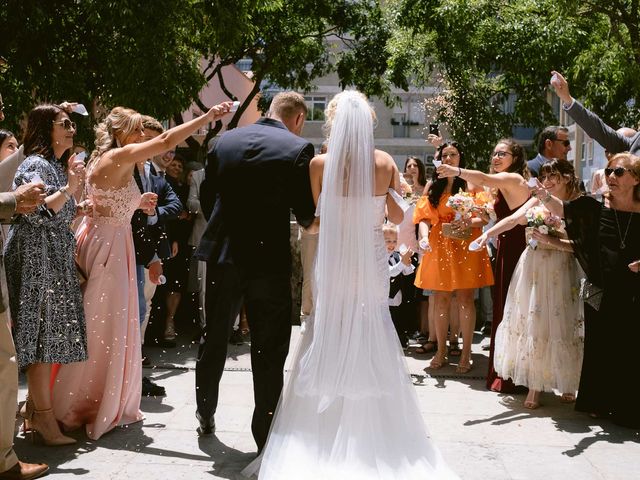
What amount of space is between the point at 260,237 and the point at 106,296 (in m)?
1.31

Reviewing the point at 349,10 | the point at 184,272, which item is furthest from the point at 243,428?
the point at 349,10

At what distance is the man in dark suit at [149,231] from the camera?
20.3ft

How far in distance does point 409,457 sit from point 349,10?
64.1ft

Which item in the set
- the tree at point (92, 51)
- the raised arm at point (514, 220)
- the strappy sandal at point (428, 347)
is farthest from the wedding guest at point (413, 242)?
the tree at point (92, 51)

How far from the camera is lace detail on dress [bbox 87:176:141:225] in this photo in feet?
17.3

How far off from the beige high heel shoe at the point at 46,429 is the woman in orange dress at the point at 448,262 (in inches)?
155

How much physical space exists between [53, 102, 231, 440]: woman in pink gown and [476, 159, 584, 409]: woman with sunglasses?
311 cm

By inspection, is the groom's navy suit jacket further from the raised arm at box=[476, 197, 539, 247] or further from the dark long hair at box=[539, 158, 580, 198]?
the dark long hair at box=[539, 158, 580, 198]

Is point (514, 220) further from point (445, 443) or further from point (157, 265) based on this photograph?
point (157, 265)

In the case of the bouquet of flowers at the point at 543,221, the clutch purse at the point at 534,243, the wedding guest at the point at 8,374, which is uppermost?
the bouquet of flowers at the point at 543,221

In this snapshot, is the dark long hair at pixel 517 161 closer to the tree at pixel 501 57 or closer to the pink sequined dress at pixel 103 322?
the pink sequined dress at pixel 103 322

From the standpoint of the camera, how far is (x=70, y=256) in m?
5.04

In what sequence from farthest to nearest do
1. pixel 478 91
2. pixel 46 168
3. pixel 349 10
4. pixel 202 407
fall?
1. pixel 349 10
2. pixel 478 91
3. pixel 202 407
4. pixel 46 168

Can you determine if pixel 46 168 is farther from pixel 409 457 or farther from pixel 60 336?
pixel 409 457
